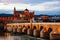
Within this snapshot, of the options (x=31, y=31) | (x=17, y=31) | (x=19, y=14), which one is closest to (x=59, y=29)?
(x=31, y=31)

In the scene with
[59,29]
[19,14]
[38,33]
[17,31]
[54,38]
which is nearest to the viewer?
[54,38]

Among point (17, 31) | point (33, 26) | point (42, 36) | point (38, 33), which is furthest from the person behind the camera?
point (17, 31)

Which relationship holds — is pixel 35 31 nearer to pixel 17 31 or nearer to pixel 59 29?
pixel 59 29

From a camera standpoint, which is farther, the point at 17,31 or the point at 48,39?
the point at 17,31

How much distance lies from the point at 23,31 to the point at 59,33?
25.6 m

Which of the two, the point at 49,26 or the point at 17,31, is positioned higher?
the point at 49,26

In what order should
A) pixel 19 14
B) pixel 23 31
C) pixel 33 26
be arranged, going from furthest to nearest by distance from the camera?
pixel 19 14, pixel 23 31, pixel 33 26

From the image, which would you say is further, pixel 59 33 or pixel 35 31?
pixel 35 31

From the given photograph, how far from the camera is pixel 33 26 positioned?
190 feet

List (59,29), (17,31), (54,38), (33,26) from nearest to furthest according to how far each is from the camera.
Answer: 1. (54,38)
2. (59,29)
3. (33,26)
4. (17,31)

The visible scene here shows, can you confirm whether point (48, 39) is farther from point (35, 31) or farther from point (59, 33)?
point (35, 31)

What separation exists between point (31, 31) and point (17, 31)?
16.2 m

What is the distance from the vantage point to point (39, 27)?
175ft

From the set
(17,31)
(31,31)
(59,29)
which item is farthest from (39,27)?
(17,31)
